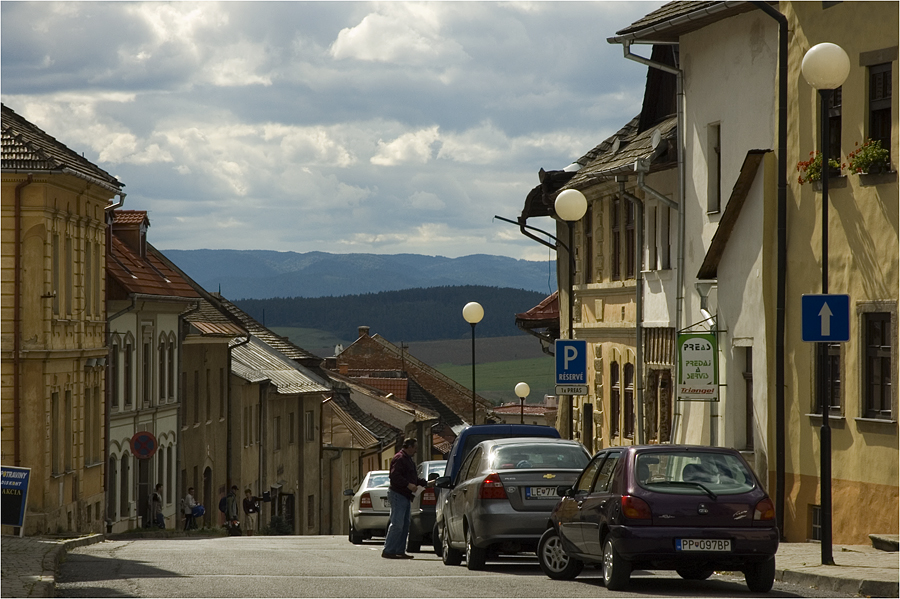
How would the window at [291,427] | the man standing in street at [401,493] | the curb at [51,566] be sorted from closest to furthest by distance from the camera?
1. the curb at [51,566]
2. the man standing in street at [401,493]
3. the window at [291,427]

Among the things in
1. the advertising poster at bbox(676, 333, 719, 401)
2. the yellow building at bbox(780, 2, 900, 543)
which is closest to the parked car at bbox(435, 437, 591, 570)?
the advertising poster at bbox(676, 333, 719, 401)

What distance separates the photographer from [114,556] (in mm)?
22938

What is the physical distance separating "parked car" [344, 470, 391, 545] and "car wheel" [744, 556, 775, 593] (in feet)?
59.6

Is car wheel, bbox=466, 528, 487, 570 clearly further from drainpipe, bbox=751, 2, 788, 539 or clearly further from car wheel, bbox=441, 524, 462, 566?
drainpipe, bbox=751, 2, 788, 539

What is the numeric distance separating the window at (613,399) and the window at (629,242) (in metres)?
2.37

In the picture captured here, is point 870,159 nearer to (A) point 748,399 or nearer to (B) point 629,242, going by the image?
(A) point 748,399

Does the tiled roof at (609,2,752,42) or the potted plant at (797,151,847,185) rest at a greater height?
the tiled roof at (609,2,752,42)

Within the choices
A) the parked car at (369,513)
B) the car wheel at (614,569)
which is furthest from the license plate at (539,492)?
the parked car at (369,513)

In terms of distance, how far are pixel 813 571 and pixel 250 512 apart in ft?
135

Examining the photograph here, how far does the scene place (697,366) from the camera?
72.8 feet

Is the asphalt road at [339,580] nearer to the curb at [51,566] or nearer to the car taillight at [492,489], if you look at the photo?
the curb at [51,566]

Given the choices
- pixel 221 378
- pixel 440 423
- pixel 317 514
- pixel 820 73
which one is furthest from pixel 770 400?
pixel 440 423

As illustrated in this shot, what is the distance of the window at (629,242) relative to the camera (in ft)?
109

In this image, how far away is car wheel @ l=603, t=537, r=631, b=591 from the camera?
46.8ft
